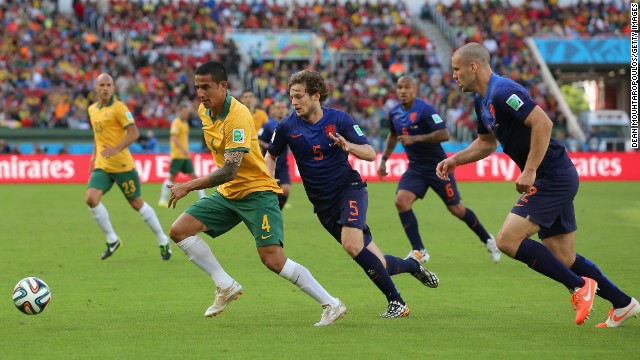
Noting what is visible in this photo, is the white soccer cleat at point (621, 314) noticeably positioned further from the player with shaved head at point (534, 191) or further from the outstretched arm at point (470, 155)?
the outstretched arm at point (470, 155)

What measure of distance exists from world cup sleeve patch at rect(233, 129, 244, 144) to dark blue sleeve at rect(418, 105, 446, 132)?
521cm

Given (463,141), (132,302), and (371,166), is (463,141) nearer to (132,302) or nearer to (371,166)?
(371,166)

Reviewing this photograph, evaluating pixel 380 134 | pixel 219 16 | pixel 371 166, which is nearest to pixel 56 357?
pixel 371 166

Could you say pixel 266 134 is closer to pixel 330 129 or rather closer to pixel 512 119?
pixel 330 129

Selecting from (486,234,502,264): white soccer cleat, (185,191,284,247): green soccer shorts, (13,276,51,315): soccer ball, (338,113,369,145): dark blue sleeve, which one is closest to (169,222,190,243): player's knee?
(185,191,284,247): green soccer shorts

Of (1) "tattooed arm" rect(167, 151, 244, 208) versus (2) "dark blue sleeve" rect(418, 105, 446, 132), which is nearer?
(1) "tattooed arm" rect(167, 151, 244, 208)

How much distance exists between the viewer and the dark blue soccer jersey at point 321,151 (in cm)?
867

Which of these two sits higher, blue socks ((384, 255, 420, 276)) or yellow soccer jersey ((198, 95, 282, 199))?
yellow soccer jersey ((198, 95, 282, 199))

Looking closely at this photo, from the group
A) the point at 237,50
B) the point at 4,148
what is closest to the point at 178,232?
the point at 4,148

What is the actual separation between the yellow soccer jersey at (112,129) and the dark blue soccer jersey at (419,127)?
142 inches

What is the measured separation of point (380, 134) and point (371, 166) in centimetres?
662

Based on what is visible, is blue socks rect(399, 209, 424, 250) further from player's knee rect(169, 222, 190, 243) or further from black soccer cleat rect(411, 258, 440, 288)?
player's knee rect(169, 222, 190, 243)

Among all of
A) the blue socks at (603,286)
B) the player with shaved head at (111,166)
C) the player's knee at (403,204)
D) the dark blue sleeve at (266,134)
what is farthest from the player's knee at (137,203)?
the blue socks at (603,286)

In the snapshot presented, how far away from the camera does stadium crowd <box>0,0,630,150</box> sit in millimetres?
38656
